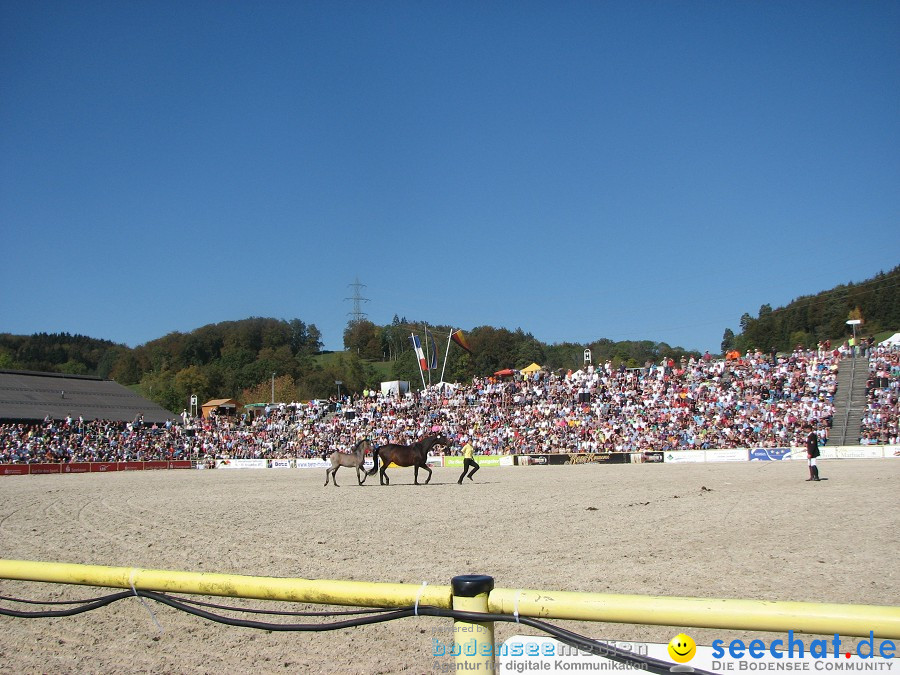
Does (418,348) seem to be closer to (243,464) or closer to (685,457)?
(243,464)

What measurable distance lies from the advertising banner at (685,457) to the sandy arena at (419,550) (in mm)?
14688

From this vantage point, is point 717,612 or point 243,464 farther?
point 243,464

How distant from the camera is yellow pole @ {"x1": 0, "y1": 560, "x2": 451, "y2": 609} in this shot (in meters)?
2.51

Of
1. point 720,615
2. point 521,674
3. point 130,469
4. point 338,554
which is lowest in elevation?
point 130,469

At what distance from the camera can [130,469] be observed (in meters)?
42.4

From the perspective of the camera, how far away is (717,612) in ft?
7.00

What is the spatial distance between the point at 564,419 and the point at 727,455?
1025cm

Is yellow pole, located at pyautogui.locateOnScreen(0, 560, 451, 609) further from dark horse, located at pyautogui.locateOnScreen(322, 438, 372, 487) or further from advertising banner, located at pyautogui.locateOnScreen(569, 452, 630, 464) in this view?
advertising banner, located at pyautogui.locateOnScreen(569, 452, 630, 464)

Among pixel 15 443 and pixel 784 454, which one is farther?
pixel 15 443

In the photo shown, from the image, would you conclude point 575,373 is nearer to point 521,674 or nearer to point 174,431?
point 174,431

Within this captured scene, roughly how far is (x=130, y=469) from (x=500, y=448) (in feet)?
73.6

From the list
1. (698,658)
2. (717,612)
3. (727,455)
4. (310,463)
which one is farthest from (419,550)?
(310,463)

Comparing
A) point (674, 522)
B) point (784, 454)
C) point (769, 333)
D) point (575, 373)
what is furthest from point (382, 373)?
point (674, 522)

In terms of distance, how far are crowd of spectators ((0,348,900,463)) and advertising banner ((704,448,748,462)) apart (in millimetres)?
1203
